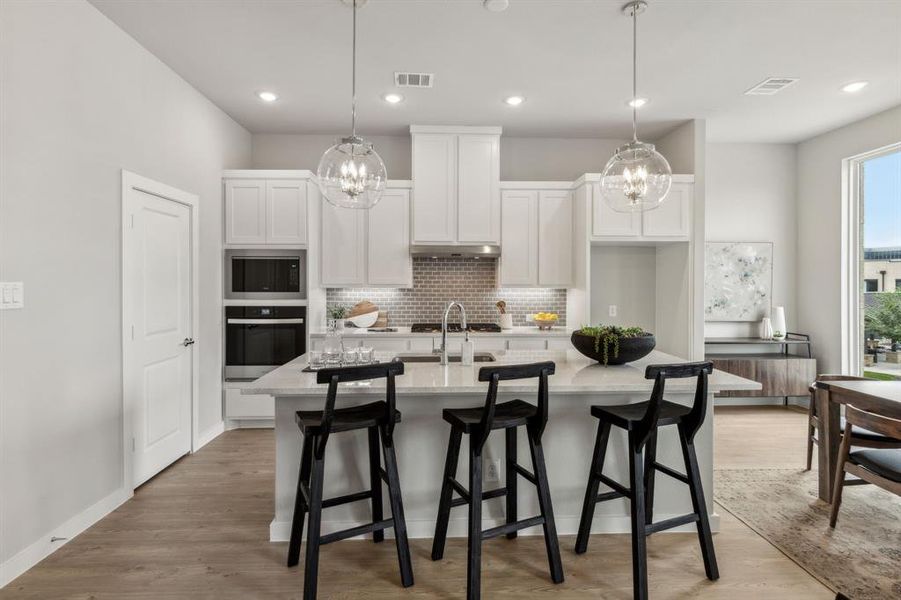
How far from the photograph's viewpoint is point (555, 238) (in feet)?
→ 17.0

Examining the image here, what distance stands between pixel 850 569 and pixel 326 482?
259 cm

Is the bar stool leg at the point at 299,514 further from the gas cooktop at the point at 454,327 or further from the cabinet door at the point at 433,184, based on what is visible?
the cabinet door at the point at 433,184

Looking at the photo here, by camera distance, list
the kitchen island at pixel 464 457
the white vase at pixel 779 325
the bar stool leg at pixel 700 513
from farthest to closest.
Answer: the white vase at pixel 779 325 → the kitchen island at pixel 464 457 → the bar stool leg at pixel 700 513

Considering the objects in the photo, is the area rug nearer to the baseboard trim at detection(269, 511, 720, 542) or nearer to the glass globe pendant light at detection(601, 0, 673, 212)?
the baseboard trim at detection(269, 511, 720, 542)

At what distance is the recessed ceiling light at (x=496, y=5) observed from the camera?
288 cm

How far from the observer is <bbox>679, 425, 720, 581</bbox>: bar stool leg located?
2348 millimetres

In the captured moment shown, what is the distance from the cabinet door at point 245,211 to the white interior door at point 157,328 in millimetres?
610

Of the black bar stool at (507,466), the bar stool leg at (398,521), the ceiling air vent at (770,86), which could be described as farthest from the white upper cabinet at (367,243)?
the ceiling air vent at (770,86)

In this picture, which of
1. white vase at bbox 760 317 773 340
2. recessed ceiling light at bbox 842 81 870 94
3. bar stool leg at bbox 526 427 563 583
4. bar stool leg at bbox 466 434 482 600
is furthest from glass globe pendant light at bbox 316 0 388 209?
white vase at bbox 760 317 773 340

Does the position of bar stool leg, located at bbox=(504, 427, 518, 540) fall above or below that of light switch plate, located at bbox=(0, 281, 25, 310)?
below

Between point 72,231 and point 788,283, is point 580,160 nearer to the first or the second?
point 788,283

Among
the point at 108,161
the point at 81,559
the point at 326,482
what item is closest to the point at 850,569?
the point at 326,482

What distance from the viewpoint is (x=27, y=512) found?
246cm

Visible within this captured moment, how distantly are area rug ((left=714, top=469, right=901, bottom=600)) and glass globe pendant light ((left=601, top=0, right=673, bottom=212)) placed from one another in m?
1.92
